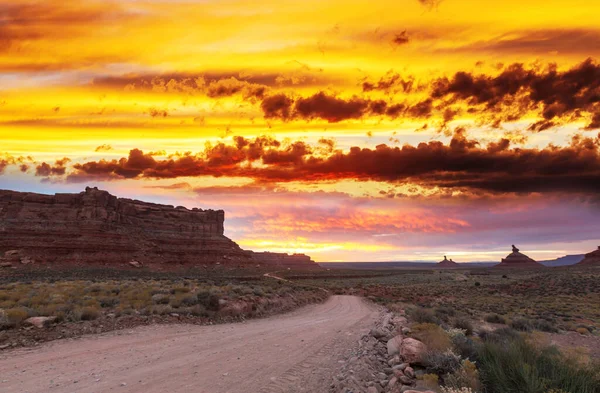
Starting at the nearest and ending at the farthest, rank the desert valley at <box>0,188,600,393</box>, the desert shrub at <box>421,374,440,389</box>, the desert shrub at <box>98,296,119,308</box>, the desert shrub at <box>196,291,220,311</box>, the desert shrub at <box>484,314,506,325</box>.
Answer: the desert shrub at <box>421,374,440,389</box>, the desert valley at <box>0,188,600,393</box>, the desert shrub at <box>98,296,119,308</box>, the desert shrub at <box>196,291,220,311</box>, the desert shrub at <box>484,314,506,325</box>

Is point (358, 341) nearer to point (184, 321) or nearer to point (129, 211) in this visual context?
point (184, 321)

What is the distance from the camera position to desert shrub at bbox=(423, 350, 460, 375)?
8.70 metres

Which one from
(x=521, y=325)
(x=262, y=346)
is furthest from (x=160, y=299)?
(x=521, y=325)

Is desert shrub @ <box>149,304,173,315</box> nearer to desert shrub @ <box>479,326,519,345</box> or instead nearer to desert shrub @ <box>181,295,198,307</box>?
desert shrub @ <box>181,295,198,307</box>

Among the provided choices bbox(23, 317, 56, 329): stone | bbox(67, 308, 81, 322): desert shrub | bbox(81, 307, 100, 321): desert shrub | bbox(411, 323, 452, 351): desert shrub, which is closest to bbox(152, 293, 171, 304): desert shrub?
bbox(81, 307, 100, 321): desert shrub

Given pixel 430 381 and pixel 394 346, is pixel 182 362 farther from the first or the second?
pixel 430 381

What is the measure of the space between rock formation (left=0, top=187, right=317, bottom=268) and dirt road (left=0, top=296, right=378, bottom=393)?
9500cm

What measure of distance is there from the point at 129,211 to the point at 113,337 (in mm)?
125055

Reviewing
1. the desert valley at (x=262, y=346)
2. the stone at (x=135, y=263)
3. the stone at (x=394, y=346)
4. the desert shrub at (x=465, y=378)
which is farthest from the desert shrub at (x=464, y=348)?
the stone at (x=135, y=263)

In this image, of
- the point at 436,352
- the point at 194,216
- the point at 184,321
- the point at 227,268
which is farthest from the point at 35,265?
the point at 436,352

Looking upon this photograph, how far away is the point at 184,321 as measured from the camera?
19359 millimetres

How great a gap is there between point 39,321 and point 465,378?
16.7m

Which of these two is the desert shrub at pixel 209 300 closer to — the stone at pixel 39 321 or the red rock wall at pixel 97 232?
the stone at pixel 39 321

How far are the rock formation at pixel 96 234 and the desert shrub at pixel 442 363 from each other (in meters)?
105
